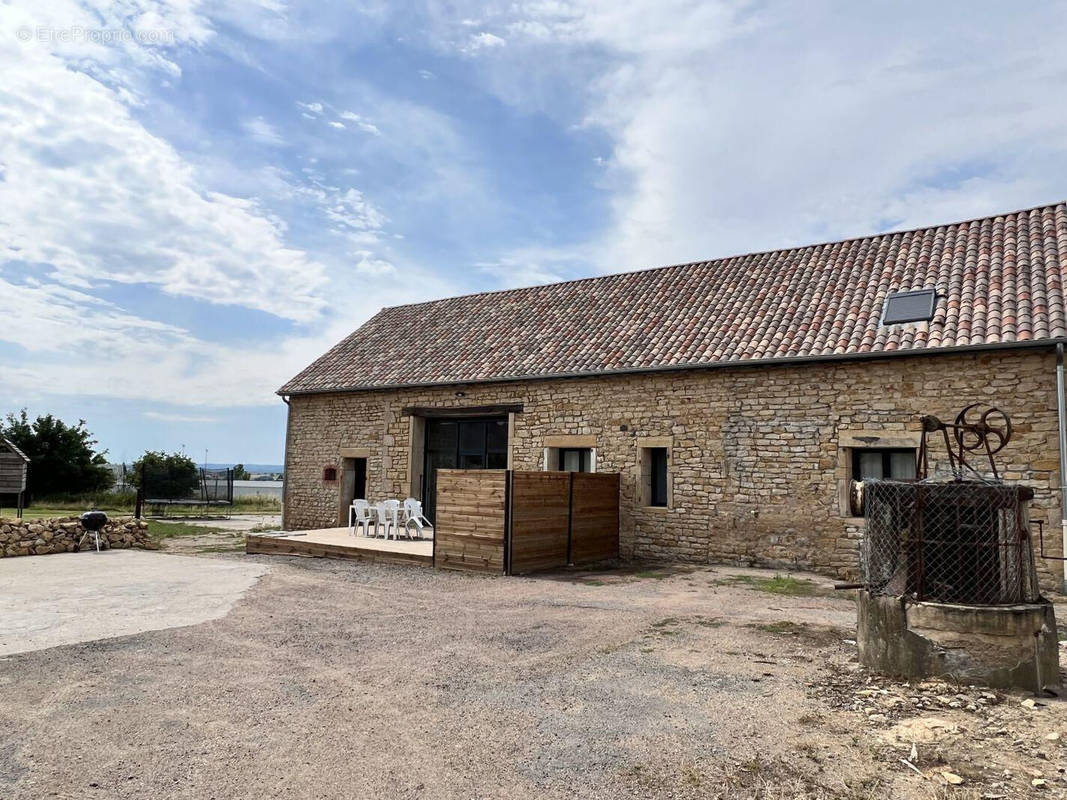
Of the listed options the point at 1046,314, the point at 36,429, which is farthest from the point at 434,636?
the point at 36,429

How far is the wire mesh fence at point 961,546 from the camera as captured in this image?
540 cm

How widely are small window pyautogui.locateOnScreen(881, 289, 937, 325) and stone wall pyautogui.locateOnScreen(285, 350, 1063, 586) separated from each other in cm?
83

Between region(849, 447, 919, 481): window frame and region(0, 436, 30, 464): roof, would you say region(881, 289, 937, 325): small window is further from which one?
region(0, 436, 30, 464): roof

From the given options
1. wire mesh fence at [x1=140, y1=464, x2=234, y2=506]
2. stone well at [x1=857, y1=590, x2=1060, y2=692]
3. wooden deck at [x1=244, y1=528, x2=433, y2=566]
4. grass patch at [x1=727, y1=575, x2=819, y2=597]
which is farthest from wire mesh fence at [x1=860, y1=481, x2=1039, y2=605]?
wire mesh fence at [x1=140, y1=464, x2=234, y2=506]

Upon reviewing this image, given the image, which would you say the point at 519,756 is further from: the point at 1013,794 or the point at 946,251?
the point at 946,251

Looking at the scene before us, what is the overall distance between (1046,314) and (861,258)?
Result: 4032mm

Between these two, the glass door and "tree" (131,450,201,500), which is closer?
the glass door

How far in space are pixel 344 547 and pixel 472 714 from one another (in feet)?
27.6

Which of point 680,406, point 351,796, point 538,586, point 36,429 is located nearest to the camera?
point 351,796

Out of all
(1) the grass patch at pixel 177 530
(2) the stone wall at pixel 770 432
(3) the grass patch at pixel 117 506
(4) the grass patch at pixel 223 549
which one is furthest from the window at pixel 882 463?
(3) the grass patch at pixel 117 506

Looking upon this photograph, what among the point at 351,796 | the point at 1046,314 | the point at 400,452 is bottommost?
the point at 351,796

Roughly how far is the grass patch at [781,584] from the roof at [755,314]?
3.41 meters

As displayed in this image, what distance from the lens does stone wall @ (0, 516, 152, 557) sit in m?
13.0

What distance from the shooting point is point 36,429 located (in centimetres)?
3019
